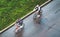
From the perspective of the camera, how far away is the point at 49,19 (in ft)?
85.3

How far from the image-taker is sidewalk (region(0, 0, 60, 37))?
24.1 meters

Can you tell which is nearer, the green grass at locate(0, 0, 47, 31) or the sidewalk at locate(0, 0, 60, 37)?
the sidewalk at locate(0, 0, 60, 37)

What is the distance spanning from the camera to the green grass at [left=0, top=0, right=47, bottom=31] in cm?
2542

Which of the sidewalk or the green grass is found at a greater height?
the green grass

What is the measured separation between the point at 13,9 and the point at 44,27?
416 cm

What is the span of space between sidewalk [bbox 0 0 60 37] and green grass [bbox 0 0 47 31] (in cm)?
89

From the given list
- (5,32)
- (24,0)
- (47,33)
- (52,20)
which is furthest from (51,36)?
(24,0)

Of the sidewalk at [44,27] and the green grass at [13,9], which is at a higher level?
the green grass at [13,9]

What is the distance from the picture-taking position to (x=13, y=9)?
27062 mm

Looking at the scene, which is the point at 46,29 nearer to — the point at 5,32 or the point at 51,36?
the point at 51,36

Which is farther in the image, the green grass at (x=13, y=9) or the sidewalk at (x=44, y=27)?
the green grass at (x=13, y=9)

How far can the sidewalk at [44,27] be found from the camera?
24.1m

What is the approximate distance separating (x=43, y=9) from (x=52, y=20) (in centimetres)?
208

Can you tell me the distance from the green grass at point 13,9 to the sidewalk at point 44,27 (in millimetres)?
886
